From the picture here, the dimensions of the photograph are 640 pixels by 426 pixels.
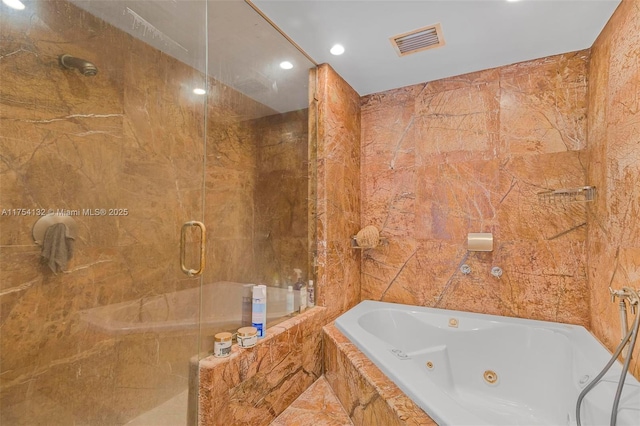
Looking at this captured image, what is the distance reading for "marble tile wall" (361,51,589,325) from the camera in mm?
2025

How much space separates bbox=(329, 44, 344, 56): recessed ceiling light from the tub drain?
89.4 inches

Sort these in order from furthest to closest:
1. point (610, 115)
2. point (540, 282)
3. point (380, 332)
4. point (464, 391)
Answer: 1. point (380, 332)
2. point (540, 282)
3. point (464, 391)
4. point (610, 115)

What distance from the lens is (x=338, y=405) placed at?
1710 mm

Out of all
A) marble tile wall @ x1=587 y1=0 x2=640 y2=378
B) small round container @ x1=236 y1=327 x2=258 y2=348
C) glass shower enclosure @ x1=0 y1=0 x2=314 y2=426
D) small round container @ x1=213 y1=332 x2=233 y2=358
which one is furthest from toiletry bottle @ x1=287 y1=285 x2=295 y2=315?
marble tile wall @ x1=587 y1=0 x2=640 y2=378

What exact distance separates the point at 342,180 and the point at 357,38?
3.14 ft

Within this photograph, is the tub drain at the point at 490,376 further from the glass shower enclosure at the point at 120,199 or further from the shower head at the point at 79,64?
the shower head at the point at 79,64

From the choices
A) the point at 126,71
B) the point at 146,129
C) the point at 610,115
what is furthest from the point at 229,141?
the point at 610,115

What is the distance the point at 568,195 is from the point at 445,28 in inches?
52.2

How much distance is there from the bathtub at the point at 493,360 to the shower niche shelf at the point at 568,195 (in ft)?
2.63

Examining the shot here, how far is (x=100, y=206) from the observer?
130 centimetres

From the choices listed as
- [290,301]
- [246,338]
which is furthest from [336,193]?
[246,338]

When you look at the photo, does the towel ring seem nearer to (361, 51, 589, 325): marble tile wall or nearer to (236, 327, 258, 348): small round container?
(236, 327, 258, 348): small round container

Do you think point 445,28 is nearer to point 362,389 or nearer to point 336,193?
point 336,193

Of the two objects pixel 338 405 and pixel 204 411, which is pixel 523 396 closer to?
pixel 338 405
